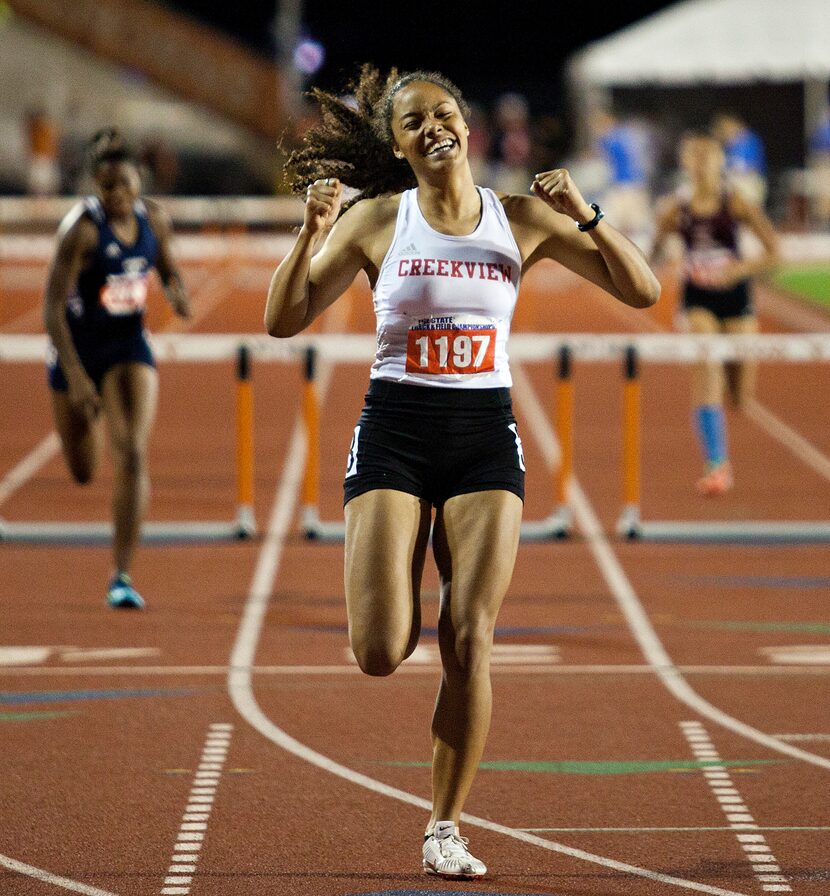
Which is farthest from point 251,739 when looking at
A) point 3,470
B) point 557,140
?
point 557,140

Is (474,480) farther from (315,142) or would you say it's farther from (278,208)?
(278,208)

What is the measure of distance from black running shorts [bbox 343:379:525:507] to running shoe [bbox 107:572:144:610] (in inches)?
163

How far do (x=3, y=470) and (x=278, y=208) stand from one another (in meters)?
20.2

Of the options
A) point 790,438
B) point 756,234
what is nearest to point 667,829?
point 756,234

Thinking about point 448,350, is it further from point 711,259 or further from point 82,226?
point 711,259

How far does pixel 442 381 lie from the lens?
16.8 ft

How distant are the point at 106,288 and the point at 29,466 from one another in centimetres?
572

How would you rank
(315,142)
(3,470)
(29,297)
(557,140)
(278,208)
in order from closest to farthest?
(315,142) < (3,470) < (29,297) < (278,208) < (557,140)

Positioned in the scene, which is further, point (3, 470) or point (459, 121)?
point (3, 470)

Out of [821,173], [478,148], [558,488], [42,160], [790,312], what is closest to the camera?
[558,488]

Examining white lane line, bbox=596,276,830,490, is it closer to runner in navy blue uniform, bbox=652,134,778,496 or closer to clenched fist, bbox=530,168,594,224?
runner in navy blue uniform, bbox=652,134,778,496

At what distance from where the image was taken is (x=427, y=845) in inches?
201

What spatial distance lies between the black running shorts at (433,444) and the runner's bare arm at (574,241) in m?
0.40

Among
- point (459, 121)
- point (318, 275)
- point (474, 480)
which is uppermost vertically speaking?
point (459, 121)
